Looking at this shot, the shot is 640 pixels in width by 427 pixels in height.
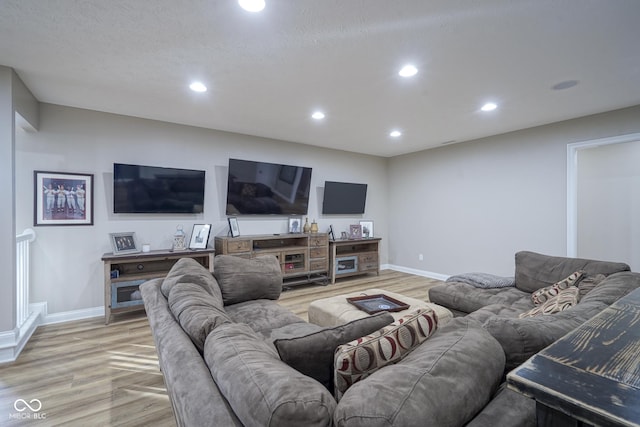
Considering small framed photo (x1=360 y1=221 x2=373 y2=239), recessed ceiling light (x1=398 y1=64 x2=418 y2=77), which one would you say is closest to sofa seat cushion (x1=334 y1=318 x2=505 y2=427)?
recessed ceiling light (x1=398 y1=64 x2=418 y2=77)

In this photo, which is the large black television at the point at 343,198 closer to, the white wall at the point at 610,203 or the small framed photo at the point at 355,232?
the small framed photo at the point at 355,232

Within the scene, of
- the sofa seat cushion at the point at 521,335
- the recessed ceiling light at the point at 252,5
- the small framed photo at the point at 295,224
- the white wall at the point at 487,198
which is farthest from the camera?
the small framed photo at the point at 295,224

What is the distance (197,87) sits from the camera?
2.87 m

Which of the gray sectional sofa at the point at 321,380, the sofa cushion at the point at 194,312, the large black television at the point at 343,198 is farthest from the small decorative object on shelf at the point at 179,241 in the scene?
the gray sectional sofa at the point at 321,380

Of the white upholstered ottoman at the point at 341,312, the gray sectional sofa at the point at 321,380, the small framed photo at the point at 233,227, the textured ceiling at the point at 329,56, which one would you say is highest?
the textured ceiling at the point at 329,56

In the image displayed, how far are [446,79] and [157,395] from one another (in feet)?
11.2

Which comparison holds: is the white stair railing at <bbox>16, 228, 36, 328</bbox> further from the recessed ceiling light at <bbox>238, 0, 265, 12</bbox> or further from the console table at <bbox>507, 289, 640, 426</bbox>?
the console table at <bbox>507, 289, 640, 426</bbox>

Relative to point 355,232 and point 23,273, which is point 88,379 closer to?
point 23,273

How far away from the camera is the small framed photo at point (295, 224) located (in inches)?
202

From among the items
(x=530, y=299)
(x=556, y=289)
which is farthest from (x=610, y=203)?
(x=556, y=289)

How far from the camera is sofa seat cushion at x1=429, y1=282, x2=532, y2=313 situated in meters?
2.78

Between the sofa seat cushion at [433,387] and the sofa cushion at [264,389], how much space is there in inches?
2.5

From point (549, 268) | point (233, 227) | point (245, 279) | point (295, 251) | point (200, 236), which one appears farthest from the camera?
point (295, 251)

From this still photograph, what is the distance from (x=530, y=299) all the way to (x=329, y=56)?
9.18ft
